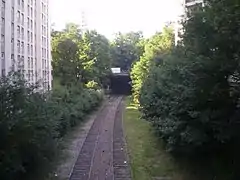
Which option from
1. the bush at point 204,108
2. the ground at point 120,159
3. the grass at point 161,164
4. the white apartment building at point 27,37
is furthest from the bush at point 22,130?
the white apartment building at point 27,37

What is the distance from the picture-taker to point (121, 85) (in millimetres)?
91312

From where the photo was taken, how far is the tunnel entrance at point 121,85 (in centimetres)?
9088

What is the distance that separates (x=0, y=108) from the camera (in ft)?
45.0

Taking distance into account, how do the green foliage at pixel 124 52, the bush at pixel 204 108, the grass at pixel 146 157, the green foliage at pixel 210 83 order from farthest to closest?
the green foliage at pixel 124 52 → the grass at pixel 146 157 → the bush at pixel 204 108 → the green foliage at pixel 210 83

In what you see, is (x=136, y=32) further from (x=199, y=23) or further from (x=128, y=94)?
(x=199, y=23)

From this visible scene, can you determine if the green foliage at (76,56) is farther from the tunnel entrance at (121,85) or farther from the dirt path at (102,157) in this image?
the dirt path at (102,157)

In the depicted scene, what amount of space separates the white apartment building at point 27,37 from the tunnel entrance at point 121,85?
27672 millimetres

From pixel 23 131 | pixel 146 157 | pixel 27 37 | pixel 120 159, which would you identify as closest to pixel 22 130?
pixel 23 131

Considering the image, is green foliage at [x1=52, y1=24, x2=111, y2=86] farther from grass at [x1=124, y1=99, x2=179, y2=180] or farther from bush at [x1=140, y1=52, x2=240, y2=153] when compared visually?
bush at [x1=140, y1=52, x2=240, y2=153]

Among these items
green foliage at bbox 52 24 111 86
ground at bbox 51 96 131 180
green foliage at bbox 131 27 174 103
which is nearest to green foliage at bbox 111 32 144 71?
green foliage at bbox 52 24 111 86

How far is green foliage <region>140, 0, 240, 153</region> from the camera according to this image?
42.1ft

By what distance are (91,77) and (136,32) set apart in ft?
194

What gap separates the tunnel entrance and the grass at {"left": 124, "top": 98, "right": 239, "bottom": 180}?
57735 mm

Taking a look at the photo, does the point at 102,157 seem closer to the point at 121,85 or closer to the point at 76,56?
the point at 76,56
